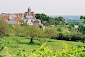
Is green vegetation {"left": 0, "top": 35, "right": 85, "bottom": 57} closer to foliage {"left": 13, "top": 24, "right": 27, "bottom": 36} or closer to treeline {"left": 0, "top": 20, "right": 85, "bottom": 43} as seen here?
treeline {"left": 0, "top": 20, "right": 85, "bottom": 43}

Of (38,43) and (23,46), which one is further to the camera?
(38,43)

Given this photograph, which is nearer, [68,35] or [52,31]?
[52,31]

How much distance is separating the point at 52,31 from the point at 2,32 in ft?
37.2

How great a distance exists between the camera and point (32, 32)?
27.9m

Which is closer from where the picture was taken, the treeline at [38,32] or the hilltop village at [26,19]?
the treeline at [38,32]

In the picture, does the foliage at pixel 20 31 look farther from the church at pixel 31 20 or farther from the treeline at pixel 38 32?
the church at pixel 31 20

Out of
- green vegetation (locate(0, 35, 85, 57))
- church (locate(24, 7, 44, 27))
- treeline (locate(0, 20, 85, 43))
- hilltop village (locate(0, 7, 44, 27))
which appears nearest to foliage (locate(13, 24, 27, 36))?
treeline (locate(0, 20, 85, 43))

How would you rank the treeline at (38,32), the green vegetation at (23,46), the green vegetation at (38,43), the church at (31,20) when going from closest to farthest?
the green vegetation at (38,43), the green vegetation at (23,46), the treeline at (38,32), the church at (31,20)

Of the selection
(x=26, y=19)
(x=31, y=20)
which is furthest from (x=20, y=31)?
(x=26, y=19)

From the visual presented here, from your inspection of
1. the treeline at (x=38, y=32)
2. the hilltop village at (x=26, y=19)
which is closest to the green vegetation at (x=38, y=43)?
the treeline at (x=38, y=32)

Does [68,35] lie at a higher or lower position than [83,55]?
lower

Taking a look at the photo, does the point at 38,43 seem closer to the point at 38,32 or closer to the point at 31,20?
the point at 38,32

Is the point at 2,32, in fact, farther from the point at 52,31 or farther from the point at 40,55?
the point at 40,55

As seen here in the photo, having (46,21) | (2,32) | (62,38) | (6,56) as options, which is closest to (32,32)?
(2,32)
